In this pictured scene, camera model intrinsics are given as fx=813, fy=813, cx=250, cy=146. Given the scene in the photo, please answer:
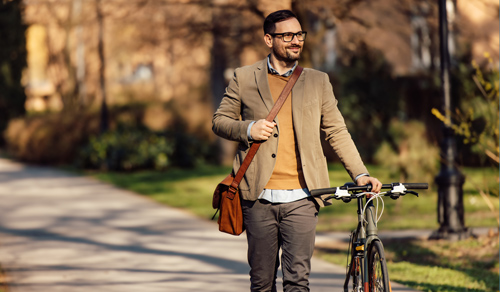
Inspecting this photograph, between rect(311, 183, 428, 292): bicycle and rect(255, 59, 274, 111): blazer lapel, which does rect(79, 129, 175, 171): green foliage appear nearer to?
rect(255, 59, 274, 111): blazer lapel

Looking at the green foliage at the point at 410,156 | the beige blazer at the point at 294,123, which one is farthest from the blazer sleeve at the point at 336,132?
the green foliage at the point at 410,156

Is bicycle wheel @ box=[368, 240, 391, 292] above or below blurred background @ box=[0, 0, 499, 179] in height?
below

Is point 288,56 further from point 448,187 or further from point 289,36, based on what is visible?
point 448,187

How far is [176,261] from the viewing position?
27.4 feet

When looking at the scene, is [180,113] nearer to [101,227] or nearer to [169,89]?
[101,227]

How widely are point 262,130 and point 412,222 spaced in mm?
7391

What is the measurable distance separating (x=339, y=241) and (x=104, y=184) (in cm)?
869

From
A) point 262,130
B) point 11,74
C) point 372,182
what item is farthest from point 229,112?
point 11,74

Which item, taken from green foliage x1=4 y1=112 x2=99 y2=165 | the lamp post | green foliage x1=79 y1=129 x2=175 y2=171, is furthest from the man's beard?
green foliage x1=4 y1=112 x2=99 y2=165

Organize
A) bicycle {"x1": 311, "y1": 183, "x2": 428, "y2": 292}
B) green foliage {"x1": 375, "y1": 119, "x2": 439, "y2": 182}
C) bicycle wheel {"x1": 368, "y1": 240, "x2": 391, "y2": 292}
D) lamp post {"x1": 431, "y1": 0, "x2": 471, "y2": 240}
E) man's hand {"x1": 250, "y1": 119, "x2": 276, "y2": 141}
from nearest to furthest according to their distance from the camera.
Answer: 1. bicycle wheel {"x1": 368, "y1": 240, "x2": 391, "y2": 292}
2. bicycle {"x1": 311, "y1": 183, "x2": 428, "y2": 292}
3. man's hand {"x1": 250, "y1": 119, "x2": 276, "y2": 141}
4. lamp post {"x1": 431, "y1": 0, "x2": 471, "y2": 240}
5. green foliage {"x1": 375, "y1": 119, "x2": 439, "y2": 182}

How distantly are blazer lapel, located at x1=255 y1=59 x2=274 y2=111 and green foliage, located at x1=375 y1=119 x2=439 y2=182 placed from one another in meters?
7.91

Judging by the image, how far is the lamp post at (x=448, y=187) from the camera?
29.6ft

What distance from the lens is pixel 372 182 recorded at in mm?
4277

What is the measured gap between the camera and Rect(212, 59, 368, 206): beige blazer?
174 inches
